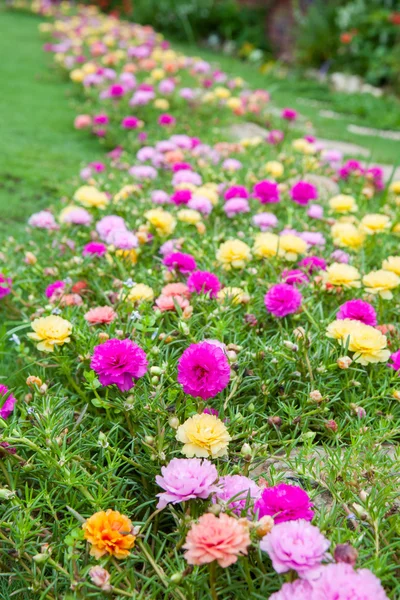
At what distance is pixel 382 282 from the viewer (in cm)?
185

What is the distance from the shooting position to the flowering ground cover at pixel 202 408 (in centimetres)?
113

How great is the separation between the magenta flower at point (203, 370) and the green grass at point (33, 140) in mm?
2100

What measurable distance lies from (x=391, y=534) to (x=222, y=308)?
0.77 metres

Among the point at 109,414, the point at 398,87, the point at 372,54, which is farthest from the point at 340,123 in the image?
the point at 109,414

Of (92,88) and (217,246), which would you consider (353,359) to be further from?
(92,88)

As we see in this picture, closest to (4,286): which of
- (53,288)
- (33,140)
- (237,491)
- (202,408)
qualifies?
(53,288)

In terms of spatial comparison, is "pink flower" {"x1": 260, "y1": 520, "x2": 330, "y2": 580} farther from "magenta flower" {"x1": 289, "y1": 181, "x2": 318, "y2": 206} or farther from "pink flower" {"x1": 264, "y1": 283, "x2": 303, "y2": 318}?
"magenta flower" {"x1": 289, "y1": 181, "x2": 318, "y2": 206}

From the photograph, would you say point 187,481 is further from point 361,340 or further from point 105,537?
point 361,340

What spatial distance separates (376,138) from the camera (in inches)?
237

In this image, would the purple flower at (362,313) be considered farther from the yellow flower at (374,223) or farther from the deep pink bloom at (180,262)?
→ the yellow flower at (374,223)

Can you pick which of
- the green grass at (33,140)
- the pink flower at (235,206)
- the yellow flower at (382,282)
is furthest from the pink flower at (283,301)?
the green grass at (33,140)

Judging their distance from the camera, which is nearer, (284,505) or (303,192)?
(284,505)

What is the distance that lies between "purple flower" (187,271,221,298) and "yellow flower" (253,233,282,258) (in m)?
0.31

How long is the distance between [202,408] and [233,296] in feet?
1.76
